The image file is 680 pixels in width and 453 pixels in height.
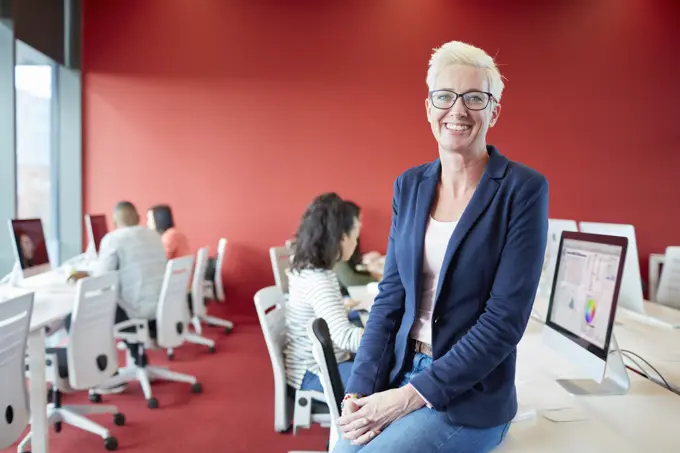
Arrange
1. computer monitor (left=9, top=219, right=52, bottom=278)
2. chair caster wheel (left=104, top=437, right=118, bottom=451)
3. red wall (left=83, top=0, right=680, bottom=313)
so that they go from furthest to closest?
red wall (left=83, top=0, right=680, bottom=313), computer monitor (left=9, top=219, right=52, bottom=278), chair caster wheel (left=104, top=437, right=118, bottom=451)

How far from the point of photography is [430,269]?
1.34m

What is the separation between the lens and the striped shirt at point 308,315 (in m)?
2.30

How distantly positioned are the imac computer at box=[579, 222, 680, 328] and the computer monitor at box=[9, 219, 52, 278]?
338cm

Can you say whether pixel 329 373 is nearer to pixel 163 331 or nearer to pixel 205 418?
pixel 205 418

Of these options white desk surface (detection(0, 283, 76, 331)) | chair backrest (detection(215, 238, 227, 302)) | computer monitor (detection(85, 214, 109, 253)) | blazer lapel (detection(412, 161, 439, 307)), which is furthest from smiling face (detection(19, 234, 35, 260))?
blazer lapel (detection(412, 161, 439, 307))

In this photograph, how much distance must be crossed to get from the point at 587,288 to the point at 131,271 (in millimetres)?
2964

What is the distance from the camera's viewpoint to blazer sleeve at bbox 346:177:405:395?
138cm

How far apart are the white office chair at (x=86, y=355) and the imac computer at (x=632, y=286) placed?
8.50 feet

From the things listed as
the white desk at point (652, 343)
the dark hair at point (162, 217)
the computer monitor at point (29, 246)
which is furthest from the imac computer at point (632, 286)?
the dark hair at point (162, 217)

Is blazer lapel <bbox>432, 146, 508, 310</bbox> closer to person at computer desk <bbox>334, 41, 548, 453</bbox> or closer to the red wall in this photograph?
person at computer desk <bbox>334, 41, 548, 453</bbox>

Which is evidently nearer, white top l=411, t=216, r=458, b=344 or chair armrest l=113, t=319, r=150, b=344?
white top l=411, t=216, r=458, b=344

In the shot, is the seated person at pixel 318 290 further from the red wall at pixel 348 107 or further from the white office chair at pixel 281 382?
the red wall at pixel 348 107

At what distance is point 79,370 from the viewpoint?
2764 millimetres

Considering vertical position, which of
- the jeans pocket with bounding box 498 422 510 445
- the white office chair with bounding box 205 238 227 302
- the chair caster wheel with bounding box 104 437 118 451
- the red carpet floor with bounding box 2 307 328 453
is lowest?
the red carpet floor with bounding box 2 307 328 453
